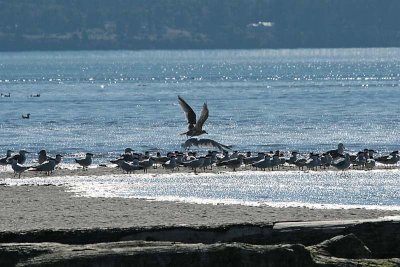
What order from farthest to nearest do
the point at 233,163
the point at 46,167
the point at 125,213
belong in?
the point at 233,163
the point at 46,167
the point at 125,213

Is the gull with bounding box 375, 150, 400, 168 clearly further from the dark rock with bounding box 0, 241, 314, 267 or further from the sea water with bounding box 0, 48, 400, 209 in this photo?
the dark rock with bounding box 0, 241, 314, 267

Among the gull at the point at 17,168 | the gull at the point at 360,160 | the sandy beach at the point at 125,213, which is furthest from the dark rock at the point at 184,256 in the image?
the gull at the point at 360,160

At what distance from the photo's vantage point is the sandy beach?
2338 centimetres

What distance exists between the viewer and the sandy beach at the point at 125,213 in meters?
23.4

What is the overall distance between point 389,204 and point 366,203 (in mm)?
552

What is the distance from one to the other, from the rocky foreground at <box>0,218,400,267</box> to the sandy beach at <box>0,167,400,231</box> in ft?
25.8

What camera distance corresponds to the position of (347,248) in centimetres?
1305

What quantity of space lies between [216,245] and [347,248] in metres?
1.52

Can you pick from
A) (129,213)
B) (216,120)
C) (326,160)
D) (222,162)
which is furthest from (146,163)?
(216,120)

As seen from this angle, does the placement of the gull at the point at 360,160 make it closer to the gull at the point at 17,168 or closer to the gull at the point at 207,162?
the gull at the point at 207,162

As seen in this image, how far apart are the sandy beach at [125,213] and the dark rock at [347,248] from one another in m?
8.66

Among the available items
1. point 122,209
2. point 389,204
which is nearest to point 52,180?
point 122,209

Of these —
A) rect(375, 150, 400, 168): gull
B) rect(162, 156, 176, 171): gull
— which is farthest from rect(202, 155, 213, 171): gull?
rect(375, 150, 400, 168): gull

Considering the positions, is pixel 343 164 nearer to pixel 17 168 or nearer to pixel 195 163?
pixel 195 163
